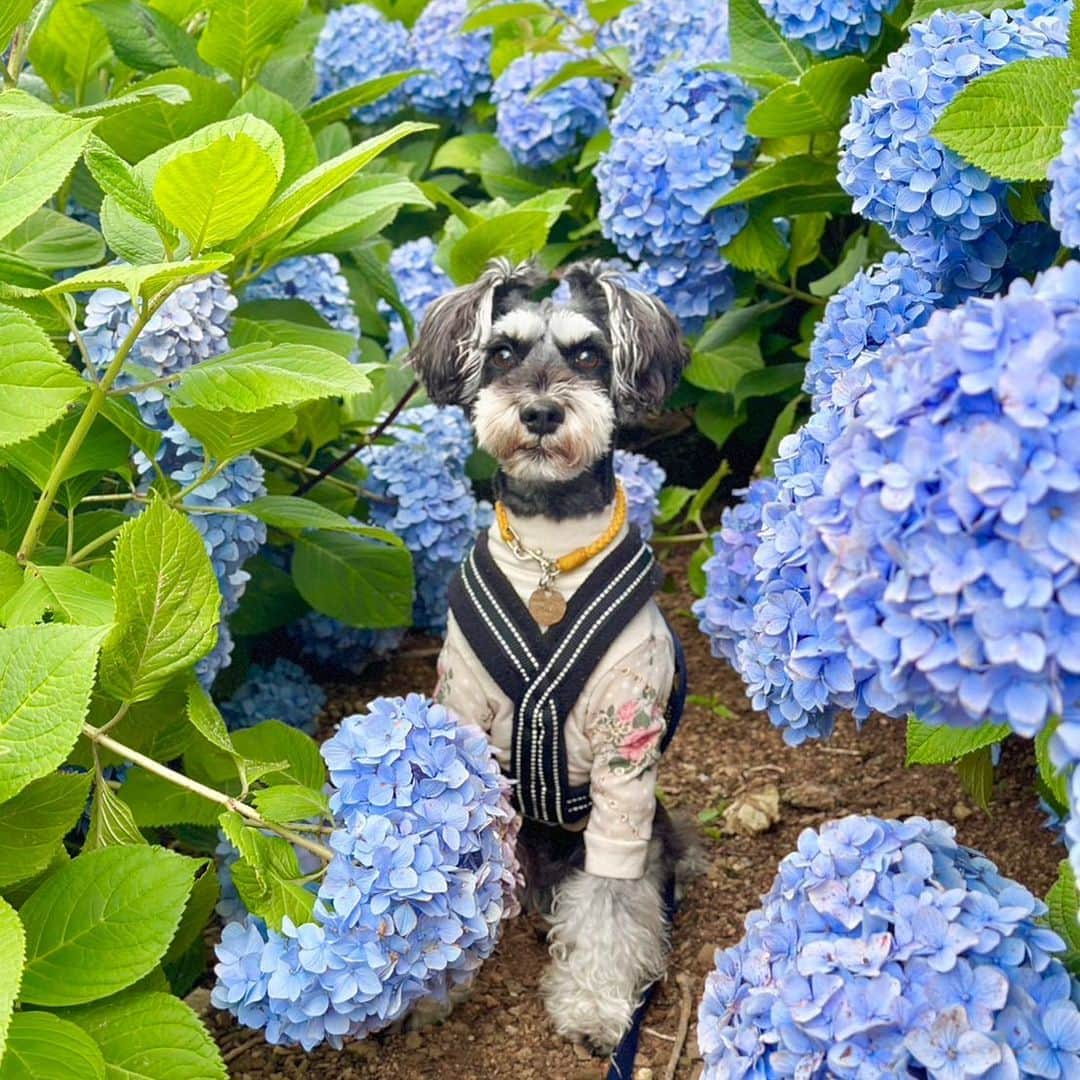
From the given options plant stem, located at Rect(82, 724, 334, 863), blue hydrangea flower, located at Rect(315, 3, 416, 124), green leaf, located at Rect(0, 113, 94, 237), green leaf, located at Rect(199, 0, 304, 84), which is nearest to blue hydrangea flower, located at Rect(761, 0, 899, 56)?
green leaf, located at Rect(199, 0, 304, 84)

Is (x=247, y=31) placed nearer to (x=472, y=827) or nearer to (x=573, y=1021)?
(x=472, y=827)

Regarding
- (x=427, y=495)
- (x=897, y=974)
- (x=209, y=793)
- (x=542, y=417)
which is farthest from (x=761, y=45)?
(x=897, y=974)

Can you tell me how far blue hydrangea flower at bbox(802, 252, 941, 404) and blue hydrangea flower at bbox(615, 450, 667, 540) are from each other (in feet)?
3.77

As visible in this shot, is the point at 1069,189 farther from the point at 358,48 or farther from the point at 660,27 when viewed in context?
the point at 358,48

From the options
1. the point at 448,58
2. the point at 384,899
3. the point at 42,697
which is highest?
the point at 42,697

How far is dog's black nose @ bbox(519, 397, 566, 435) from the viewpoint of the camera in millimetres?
2609

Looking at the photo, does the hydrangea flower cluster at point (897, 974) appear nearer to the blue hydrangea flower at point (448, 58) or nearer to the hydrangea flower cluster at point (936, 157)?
the hydrangea flower cluster at point (936, 157)

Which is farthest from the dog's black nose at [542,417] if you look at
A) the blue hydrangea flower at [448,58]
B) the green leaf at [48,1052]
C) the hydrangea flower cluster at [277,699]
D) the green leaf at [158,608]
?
the blue hydrangea flower at [448,58]

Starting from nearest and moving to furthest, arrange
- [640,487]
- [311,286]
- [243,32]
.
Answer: [243,32] < [311,286] < [640,487]

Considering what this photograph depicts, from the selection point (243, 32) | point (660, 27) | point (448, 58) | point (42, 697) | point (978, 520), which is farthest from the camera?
point (448, 58)

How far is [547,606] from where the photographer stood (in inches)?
104

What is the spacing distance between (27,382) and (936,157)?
1389 mm

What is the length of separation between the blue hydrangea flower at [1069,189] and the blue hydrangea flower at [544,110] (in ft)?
8.96

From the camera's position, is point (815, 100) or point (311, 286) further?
point (311, 286)
